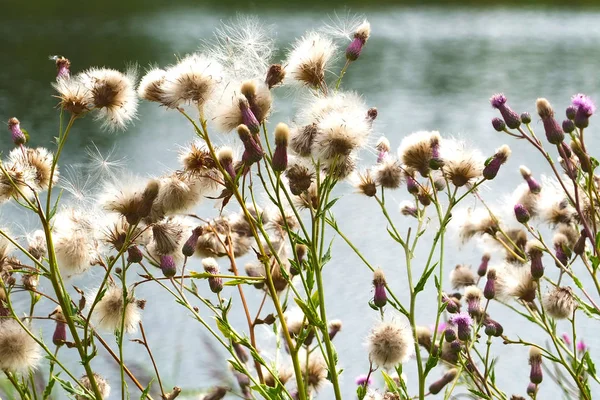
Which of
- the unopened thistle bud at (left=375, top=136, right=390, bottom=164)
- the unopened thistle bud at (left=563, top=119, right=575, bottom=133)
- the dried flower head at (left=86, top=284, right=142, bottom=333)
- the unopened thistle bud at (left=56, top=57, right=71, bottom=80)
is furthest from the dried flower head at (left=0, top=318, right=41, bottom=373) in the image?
the unopened thistle bud at (left=563, top=119, right=575, bottom=133)

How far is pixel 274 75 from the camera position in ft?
1.40

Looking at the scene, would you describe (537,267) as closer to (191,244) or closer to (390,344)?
(390,344)

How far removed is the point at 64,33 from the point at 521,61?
1714mm

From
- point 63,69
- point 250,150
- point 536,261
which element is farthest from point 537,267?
point 63,69

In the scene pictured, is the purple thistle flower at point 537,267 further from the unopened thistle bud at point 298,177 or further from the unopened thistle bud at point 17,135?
the unopened thistle bud at point 17,135

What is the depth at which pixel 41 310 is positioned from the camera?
3.41 ft

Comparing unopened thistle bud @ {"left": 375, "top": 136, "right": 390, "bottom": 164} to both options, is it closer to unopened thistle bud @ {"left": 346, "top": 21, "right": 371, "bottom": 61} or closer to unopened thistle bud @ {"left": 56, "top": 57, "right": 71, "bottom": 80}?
unopened thistle bud @ {"left": 346, "top": 21, "right": 371, "bottom": 61}

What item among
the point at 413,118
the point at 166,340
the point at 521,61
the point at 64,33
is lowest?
the point at 166,340

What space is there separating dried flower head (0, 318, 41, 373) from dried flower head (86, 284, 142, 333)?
0.12 ft

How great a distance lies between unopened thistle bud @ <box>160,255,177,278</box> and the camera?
42 cm

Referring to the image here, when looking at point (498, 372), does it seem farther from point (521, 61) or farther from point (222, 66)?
point (521, 61)

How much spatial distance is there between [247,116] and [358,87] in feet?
5.89

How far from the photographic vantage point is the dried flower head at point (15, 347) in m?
0.43

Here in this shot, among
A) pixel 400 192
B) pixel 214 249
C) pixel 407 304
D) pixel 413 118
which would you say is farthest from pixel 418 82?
pixel 214 249
